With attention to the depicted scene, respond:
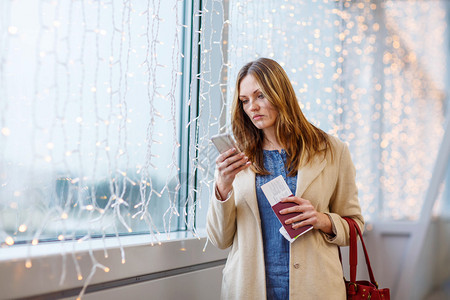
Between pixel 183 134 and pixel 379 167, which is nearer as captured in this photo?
pixel 183 134

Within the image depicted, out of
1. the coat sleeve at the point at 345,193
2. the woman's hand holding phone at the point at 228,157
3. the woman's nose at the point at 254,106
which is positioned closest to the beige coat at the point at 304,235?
the coat sleeve at the point at 345,193

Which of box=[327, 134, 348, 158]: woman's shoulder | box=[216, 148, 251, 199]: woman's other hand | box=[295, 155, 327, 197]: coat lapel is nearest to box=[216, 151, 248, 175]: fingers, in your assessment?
box=[216, 148, 251, 199]: woman's other hand

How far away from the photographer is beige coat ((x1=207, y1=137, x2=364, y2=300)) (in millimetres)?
1420

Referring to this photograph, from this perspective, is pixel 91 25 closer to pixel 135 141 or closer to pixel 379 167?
pixel 135 141

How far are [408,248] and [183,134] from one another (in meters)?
2.20

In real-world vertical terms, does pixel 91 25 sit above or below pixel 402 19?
below

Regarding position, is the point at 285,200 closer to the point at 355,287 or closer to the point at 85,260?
the point at 355,287

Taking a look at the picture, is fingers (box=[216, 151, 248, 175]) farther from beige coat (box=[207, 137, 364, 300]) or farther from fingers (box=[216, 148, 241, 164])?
beige coat (box=[207, 137, 364, 300])

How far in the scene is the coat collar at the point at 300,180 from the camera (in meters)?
1.47

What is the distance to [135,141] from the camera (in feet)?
5.20

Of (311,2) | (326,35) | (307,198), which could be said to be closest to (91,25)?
(307,198)

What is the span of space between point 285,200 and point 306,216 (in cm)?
8

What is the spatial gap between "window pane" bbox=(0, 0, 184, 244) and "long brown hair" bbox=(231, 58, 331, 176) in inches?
12.9

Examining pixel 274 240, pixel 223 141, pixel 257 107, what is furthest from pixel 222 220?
pixel 257 107
